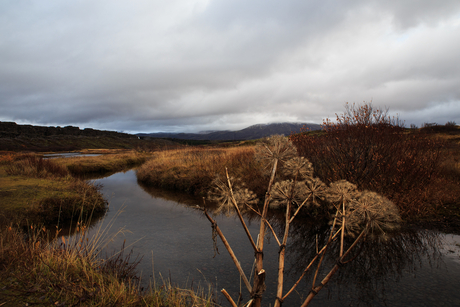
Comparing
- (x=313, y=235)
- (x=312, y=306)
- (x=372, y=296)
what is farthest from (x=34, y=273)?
(x=313, y=235)

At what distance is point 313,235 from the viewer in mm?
7969

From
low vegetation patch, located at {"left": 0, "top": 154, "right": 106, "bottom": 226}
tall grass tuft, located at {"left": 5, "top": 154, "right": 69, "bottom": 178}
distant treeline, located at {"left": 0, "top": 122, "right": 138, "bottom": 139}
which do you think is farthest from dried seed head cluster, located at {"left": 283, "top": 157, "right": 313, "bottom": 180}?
distant treeline, located at {"left": 0, "top": 122, "right": 138, "bottom": 139}

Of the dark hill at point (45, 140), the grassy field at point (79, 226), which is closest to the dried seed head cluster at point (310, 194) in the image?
the grassy field at point (79, 226)

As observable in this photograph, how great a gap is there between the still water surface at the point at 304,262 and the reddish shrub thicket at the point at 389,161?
1.80 meters

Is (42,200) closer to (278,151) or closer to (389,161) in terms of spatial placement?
(278,151)

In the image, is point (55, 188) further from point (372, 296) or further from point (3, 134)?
point (3, 134)

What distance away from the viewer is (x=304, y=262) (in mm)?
6273

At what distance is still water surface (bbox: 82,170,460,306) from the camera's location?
4.80 metres

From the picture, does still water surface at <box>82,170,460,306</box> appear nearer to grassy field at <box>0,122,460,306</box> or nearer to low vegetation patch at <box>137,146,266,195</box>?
grassy field at <box>0,122,460,306</box>

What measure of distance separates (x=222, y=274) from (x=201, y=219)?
446 centimetres

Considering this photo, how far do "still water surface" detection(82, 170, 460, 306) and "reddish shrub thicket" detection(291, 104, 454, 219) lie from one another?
71.0 inches

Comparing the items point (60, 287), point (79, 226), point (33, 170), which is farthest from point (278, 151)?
point (33, 170)

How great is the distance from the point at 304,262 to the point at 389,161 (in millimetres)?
5445

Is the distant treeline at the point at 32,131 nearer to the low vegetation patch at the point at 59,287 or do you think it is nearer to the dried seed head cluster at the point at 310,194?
the low vegetation patch at the point at 59,287
